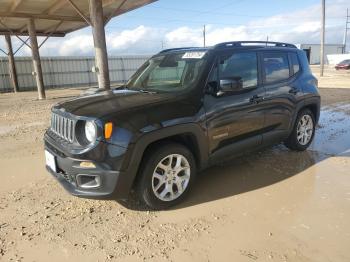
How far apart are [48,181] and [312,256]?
3501 mm

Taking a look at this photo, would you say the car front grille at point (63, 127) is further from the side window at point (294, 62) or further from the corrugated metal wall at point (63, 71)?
the corrugated metal wall at point (63, 71)

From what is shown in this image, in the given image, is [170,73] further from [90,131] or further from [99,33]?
[99,33]

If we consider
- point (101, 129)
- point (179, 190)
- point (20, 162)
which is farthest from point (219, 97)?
point (20, 162)

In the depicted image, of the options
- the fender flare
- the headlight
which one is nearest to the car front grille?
the headlight

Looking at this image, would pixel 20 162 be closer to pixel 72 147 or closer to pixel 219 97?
pixel 72 147

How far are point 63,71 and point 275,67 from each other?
24758 millimetres

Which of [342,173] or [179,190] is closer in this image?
[179,190]

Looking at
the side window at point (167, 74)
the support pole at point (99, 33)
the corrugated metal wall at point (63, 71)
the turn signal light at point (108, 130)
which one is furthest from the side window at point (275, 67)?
the corrugated metal wall at point (63, 71)

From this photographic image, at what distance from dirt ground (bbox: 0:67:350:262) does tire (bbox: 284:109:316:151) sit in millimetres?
377

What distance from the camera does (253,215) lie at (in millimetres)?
3523

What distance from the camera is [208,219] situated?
11.4 ft

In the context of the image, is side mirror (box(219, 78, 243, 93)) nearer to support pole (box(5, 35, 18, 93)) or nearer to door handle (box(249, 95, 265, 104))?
door handle (box(249, 95, 265, 104))

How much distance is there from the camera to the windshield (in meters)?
4.02

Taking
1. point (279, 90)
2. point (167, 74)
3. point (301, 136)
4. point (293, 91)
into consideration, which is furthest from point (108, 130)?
point (301, 136)
